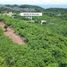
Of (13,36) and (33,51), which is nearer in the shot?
(33,51)

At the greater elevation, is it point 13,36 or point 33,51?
point 13,36

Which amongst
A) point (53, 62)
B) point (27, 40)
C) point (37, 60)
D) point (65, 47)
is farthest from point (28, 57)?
point (65, 47)

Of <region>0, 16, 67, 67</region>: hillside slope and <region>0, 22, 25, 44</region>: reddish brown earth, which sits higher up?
<region>0, 22, 25, 44</region>: reddish brown earth

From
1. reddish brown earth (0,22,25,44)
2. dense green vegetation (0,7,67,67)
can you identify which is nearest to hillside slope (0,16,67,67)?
dense green vegetation (0,7,67,67)

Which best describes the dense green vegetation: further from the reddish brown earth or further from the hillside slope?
the reddish brown earth

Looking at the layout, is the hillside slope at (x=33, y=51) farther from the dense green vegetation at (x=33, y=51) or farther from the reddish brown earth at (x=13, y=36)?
the reddish brown earth at (x=13, y=36)

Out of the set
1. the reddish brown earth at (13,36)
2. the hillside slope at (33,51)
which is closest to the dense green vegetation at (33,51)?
the hillside slope at (33,51)

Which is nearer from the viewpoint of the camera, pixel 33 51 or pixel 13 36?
pixel 33 51

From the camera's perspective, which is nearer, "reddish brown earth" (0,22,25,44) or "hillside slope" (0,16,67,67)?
"hillside slope" (0,16,67,67)

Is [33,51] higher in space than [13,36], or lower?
lower

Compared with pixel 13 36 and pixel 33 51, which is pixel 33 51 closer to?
pixel 33 51

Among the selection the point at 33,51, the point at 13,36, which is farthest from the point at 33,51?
the point at 13,36
